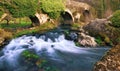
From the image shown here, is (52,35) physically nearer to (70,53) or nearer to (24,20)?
(70,53)

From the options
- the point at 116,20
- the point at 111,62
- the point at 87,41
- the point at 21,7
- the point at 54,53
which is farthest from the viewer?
the point at 21,7

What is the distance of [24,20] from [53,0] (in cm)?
752

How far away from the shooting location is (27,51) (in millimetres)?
17438

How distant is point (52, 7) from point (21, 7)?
19.1 feet

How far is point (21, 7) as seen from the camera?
85.1 feet

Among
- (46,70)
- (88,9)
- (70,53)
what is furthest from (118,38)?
(88,9)

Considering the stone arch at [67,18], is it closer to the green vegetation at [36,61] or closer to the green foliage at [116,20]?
the green foliage at [116,20]

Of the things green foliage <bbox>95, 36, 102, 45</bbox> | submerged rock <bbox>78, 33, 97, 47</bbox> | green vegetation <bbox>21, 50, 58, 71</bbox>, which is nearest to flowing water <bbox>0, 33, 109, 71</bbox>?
green vegetation <bbox>21, 50, 58, 71</bbox>

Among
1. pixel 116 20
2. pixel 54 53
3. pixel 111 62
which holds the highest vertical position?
pixel 111 62

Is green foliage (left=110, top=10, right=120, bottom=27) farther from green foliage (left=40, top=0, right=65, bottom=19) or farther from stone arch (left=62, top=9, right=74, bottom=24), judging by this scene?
stone arch (left=62, top=9, right=74, bottom=24)

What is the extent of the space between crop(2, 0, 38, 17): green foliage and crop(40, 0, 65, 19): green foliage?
1530mm

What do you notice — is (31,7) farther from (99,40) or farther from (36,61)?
(36,61)

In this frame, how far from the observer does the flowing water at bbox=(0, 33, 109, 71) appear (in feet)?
48.2

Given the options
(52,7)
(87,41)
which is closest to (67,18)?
(52,7)
